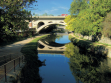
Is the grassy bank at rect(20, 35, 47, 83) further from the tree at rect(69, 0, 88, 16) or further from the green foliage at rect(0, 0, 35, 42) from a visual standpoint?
the tree at rect(69, 0, 88, 16)

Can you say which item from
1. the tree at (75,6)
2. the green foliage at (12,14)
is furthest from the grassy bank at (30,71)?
the tree at (75,6)

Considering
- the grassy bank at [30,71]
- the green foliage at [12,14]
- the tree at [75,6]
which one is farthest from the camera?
the tree at [75,6]

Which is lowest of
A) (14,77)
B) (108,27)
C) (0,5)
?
(14,77)

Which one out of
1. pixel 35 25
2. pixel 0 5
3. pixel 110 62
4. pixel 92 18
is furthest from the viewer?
pixel 35 25

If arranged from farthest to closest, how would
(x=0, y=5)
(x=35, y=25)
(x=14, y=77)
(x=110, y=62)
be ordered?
(x=35, y=25) < (x=110, y=62) < (x=0, y=5) < (x=14, y=77)

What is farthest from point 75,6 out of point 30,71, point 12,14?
point 30,71

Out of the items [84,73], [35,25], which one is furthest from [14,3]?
[35,25]

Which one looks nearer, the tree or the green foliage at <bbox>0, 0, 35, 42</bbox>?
the green foliage at <bbox>0, 0, 35, 42</bbox>

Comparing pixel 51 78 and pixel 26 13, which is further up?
pixel 26 13

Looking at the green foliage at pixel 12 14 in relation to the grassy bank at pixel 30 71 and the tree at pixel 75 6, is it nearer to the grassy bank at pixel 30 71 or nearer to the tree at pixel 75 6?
the grassy bank at pixel 30 71

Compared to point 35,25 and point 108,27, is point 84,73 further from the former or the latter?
point 35,25

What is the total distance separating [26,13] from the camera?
10984mm

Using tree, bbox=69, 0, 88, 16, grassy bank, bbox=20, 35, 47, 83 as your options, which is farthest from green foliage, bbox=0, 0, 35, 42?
tree, bbox=69, 0, 88, 16

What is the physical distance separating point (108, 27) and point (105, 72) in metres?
8.21
